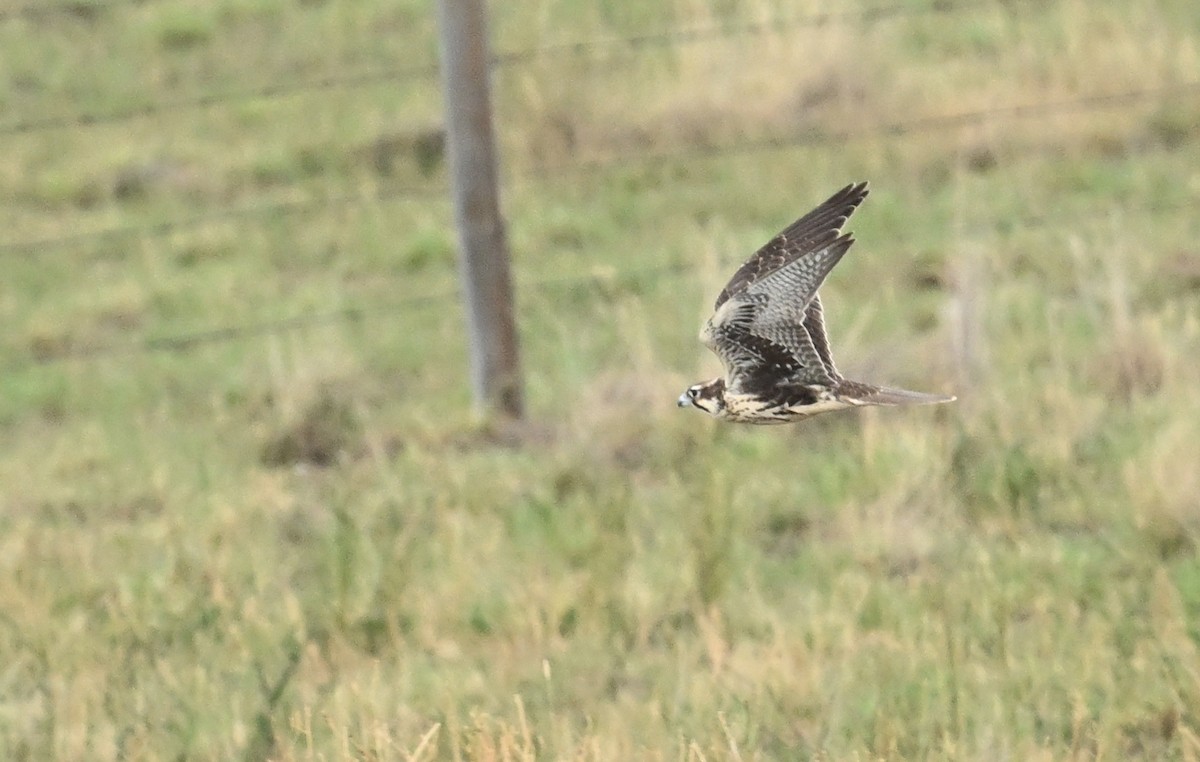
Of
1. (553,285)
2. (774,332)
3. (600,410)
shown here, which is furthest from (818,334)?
(553,285)

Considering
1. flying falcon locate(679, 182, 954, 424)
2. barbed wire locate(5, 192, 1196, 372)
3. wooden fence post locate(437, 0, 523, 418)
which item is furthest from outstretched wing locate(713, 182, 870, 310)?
barbed wire locate(5, 192, 1196, 372)

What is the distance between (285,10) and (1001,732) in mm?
8386

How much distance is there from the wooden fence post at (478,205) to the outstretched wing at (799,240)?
2.76 metres

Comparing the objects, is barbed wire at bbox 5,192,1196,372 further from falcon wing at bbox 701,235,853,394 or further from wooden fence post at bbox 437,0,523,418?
falcon wing at bbox 701,235,853,394

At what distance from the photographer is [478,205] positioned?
19.6 feet

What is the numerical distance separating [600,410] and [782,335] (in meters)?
2.77

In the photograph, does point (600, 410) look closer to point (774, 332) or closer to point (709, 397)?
point (709, 397)

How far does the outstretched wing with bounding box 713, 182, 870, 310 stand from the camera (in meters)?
3.16

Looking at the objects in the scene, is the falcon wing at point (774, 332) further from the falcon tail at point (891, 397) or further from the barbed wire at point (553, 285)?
the barbed wire at point (553, 285)

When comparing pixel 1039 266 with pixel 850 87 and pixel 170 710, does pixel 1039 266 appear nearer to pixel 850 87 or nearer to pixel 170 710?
pixel 850 87

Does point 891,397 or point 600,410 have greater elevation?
point 891,397

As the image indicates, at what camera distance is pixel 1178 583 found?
4348mm

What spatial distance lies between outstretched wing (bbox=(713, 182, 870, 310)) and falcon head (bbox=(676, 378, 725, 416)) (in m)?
0.20

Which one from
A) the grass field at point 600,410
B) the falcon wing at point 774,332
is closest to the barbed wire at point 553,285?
the grass field at point 600,410
